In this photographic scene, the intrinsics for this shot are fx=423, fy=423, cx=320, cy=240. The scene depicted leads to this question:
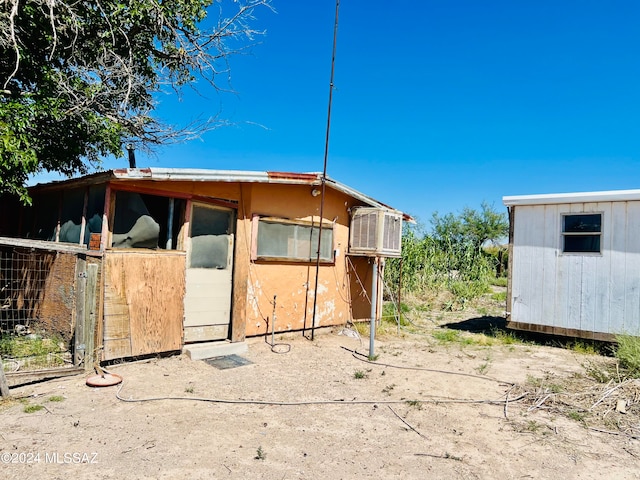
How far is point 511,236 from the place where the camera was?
28.8 ft

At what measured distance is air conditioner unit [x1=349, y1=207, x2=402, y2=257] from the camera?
8.59m

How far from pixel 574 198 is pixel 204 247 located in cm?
679

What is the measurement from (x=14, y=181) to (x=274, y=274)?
4180 mm

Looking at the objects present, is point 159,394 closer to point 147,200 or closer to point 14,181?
point 147,200

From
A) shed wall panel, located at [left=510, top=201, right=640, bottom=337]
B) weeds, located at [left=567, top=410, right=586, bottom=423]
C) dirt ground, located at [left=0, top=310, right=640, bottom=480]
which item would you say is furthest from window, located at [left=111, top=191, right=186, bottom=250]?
shed wall panel, located at [left=510, top=201, right=640, bottom=337]

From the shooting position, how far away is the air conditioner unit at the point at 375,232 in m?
8.59

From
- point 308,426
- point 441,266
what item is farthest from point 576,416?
point 441,266

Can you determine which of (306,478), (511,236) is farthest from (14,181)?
(511,236)

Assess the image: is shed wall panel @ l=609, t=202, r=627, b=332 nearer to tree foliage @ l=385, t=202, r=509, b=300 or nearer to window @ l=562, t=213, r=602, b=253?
window @ l=562, t=213, r=602, b=253

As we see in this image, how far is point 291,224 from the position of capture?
311 inches

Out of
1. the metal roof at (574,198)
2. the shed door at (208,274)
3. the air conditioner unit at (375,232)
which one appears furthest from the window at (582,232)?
the shed door at (208,274)

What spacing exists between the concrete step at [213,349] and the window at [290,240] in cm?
150

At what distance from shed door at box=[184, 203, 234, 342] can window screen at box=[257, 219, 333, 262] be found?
665 millimetres

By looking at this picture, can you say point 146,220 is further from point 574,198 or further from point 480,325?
point 480,325
